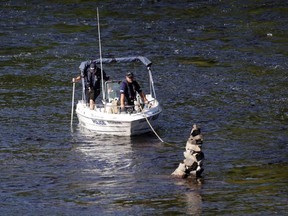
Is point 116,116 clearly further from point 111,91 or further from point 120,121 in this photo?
point 111,91

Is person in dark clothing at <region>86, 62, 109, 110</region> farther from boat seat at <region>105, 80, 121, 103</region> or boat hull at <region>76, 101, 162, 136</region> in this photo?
boat hull at <region>76, 101, 162, 136</region>

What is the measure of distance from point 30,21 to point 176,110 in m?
25.9

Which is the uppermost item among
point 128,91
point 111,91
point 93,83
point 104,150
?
point 93,83

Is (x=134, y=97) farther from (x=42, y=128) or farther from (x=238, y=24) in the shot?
(x=238, y=24)

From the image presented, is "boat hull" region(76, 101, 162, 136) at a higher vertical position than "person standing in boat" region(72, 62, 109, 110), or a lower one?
lower

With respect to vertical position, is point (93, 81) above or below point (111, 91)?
above

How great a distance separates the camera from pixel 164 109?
141 feet

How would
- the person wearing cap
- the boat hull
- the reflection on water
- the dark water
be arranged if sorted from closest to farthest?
the dark water
the reflection on water
the boat hull
the person wearing cap

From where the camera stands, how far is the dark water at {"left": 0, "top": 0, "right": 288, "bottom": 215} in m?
27.1

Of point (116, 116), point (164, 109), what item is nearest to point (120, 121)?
point (116, 116)

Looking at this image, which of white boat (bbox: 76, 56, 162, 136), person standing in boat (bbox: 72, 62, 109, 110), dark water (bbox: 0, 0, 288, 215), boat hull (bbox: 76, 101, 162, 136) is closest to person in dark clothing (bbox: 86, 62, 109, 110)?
person standing in boat (bbox: 72, 62, 109, 110)

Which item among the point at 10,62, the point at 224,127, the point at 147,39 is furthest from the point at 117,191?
the point at 147,39

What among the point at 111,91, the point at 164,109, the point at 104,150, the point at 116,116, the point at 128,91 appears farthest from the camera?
the point at 164,109

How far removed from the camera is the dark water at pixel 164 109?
2712 cm
